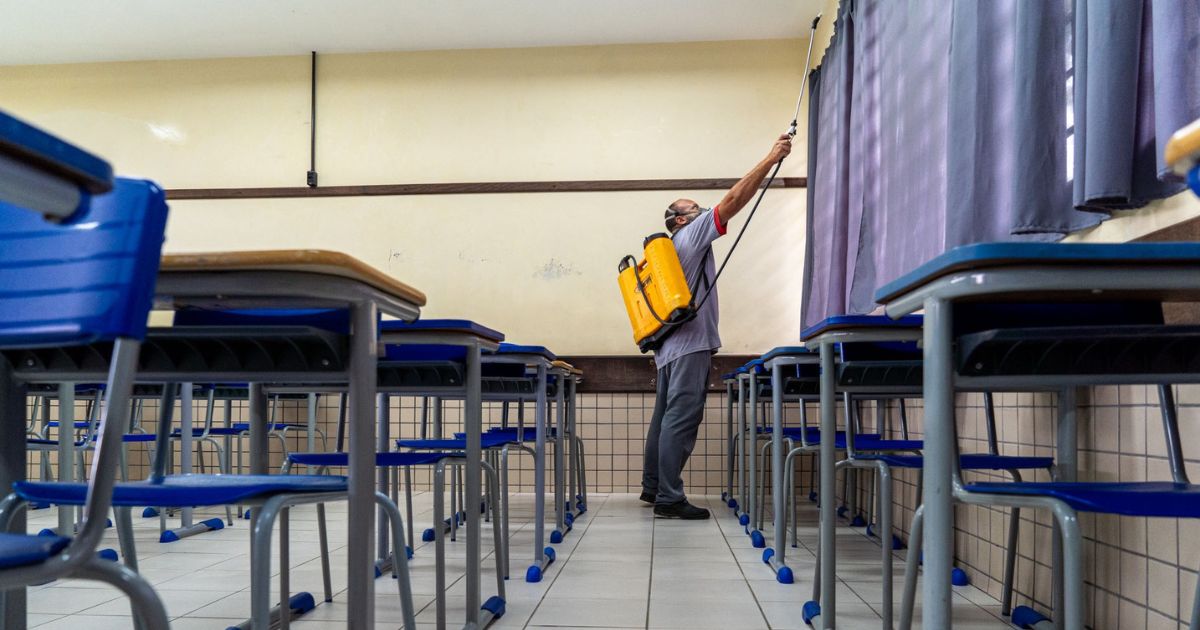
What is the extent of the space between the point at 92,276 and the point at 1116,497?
3.72ft

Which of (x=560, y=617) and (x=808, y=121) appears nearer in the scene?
(x=560, y=617)

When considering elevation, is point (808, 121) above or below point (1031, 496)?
above

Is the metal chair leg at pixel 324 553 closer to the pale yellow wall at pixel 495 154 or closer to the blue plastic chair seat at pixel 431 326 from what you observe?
the blue plastic chair seat at pixel 431 326

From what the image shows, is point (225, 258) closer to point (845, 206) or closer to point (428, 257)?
point (845, 206)

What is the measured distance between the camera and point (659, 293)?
3.89 metres

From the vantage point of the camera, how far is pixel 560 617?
2326 mm

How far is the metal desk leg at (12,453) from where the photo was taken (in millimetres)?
1113

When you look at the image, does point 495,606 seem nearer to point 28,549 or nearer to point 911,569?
point 911,569

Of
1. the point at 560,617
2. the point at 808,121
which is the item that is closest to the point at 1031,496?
the point at 560,617

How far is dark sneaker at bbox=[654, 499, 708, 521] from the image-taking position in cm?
418

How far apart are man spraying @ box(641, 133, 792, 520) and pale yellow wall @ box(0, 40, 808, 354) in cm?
120

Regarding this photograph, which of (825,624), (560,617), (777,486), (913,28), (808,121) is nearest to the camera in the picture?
(825,624)

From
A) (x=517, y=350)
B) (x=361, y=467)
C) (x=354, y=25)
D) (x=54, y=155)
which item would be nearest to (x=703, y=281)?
(x=517, y=350)

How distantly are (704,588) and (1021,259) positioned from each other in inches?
75.4
